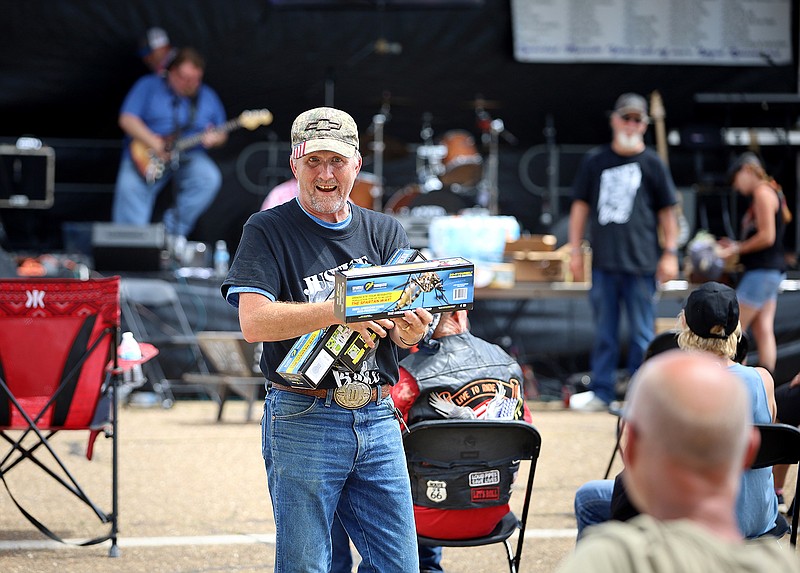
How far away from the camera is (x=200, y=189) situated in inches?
448

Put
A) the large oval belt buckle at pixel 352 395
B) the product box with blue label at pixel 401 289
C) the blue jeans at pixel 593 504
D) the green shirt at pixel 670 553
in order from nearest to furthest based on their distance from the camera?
the green shirt at pixel 670 553 → the product box with blue label at pixel 401 289 → the large oval belt buckle at pixel 352 395 → the blue jeans at pixel 593 504

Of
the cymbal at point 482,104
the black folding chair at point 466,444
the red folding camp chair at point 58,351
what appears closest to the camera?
the black folding chair at point 466,444

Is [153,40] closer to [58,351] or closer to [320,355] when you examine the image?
[58,351]

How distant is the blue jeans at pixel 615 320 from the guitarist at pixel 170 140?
467 centimetres

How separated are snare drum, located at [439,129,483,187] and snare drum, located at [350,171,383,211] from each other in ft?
2.60

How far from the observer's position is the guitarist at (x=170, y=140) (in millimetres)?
10883

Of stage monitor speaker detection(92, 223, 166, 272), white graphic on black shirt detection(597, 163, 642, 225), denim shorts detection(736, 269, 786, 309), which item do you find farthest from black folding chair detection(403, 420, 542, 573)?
stage monitor speaker detection(92, 223, 166, 272)

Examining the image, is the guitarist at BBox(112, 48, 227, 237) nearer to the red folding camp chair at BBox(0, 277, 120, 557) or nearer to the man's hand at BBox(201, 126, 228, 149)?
the man's hand at BBox(201, 126, 228, 149)

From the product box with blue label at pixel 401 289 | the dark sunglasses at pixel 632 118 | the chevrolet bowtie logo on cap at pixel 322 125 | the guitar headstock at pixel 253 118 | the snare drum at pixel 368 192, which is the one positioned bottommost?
the product box with blue label at pixel 401 289

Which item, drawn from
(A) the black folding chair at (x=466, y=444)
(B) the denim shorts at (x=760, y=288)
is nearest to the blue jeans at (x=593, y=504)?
(A) the black folding chair at (x=466, y=444)

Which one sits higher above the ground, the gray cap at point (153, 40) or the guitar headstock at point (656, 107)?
the gray cap at point (153, 40)

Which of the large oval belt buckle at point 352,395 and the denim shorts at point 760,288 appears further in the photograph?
the denim shorts at point 760,288

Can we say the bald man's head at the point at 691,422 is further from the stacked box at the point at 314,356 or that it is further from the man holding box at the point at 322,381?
the stacked box at the point at 314,356

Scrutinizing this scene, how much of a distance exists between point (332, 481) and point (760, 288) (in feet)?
19.2
